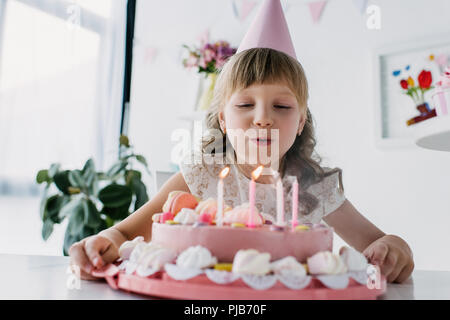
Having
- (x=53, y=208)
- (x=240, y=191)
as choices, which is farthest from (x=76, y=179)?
(x=240, y=191)

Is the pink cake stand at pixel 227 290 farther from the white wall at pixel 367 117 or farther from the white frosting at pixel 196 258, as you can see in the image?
the white wall at pixel 367 117

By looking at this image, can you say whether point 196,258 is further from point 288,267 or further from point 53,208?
point 53,208

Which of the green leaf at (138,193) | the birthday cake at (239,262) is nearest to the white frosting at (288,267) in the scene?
the birthday cake at (239,262)

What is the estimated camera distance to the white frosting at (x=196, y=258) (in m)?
0.45

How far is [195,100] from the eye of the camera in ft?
9.41

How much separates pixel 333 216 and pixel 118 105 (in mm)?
2311

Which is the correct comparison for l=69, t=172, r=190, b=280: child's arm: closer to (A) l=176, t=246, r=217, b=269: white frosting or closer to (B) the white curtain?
(A) l=176, t=246, r=217, b=269: white frosting

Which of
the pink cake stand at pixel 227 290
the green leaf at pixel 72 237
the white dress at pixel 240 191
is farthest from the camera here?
the green leaf at pixel 72 237

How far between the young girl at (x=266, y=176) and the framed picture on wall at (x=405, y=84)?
0.97m

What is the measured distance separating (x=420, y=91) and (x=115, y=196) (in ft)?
5.30

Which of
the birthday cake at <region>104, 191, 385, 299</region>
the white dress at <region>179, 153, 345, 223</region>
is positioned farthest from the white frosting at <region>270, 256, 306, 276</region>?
the white dress at <region>179, 153, 345, 223</region>

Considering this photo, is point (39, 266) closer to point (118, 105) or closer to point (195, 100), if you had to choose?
point (195, 100)

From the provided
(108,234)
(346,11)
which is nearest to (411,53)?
(346,11)

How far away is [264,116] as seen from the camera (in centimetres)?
81
